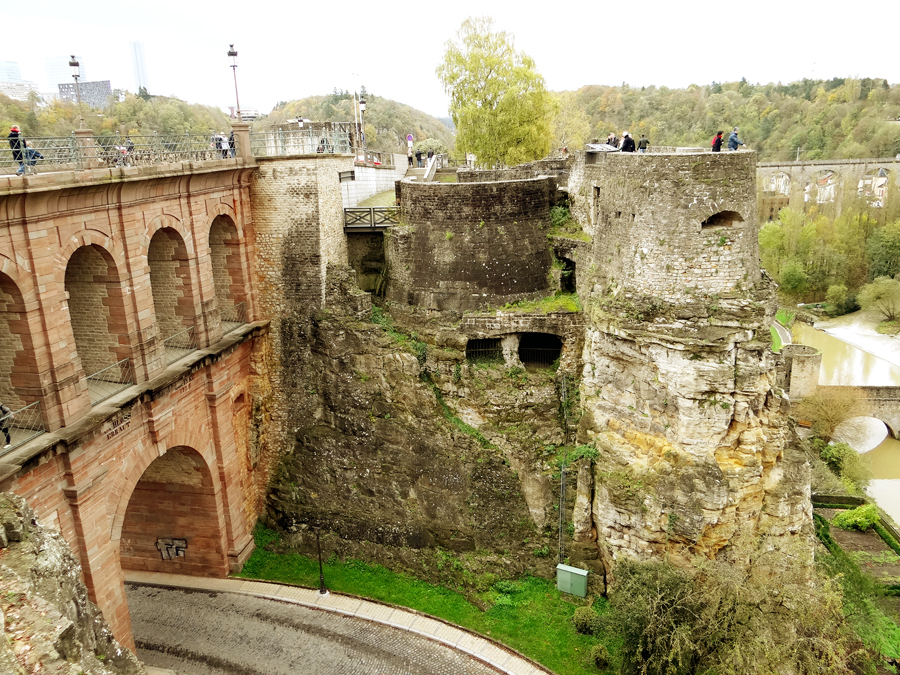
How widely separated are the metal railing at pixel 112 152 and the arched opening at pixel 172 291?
1913 millimetres

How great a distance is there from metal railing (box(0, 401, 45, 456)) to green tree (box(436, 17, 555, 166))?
65.8 feet

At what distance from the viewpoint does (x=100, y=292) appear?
14.3m

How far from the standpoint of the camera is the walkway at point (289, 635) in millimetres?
15953

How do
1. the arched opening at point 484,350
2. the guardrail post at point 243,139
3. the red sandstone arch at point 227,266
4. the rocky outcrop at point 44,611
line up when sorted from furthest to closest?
the arched opening at point 484,350, the red sandstone arch at point 227,266, the guardrail post at point 243,139, the rocky outcrop at point 44,611

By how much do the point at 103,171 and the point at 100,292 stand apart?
2826 millimetres

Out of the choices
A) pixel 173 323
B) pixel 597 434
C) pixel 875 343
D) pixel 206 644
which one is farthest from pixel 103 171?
pixel 875 343

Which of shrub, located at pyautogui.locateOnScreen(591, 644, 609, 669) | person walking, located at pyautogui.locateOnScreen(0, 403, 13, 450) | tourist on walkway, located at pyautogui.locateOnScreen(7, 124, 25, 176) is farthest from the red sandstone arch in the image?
shrub, located at pyautogui.locateOnScreen(591, 644, 609, 669)

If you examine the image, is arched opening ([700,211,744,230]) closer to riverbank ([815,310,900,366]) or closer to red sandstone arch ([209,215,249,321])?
red sandstone arch ([209,215,249,321])

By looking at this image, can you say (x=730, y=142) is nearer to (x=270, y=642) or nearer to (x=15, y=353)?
(x=15, y=353)

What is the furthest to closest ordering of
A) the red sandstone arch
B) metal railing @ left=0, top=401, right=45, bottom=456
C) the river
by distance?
the river → the red sandstone arch → metal railing @ left=0, top=401, right=45, bottom=456

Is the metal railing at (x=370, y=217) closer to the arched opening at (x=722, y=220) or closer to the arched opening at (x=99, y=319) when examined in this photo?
the arched opening at (x=99, y=319)

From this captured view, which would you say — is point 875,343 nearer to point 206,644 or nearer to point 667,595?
point 667,595

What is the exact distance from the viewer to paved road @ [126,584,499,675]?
626 inches

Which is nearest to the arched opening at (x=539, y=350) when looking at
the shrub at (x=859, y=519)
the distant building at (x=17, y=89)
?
the shrub at (x=859, y=519)
